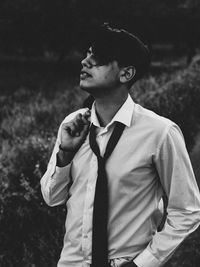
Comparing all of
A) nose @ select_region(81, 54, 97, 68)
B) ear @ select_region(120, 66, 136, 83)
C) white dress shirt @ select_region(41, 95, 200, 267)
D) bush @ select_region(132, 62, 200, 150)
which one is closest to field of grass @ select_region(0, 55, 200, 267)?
bush @ select_region(132, 62, 200, 150)

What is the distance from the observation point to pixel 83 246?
8.29ft

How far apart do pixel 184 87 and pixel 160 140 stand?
867 centimetres

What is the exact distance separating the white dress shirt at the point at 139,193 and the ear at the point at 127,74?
0.18m

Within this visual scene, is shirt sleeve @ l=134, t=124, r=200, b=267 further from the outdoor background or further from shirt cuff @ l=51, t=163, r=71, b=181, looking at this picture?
the outdoor background

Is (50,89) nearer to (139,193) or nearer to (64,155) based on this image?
(64,155)

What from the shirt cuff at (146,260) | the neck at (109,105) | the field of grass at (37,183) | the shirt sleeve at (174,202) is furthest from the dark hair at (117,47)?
the field of grass at (37,183)

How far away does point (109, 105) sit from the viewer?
2.69m

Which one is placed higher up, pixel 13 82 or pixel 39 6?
pixel 39 6

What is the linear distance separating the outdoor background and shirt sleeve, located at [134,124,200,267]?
3.58 ft

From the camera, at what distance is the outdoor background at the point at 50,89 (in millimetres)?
5625

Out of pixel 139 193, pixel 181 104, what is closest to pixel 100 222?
pixel 139 193

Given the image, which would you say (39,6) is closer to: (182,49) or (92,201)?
(182,49)

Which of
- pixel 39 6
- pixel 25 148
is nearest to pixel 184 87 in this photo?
pixel 25 148

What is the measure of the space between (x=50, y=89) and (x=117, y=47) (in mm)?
21750
